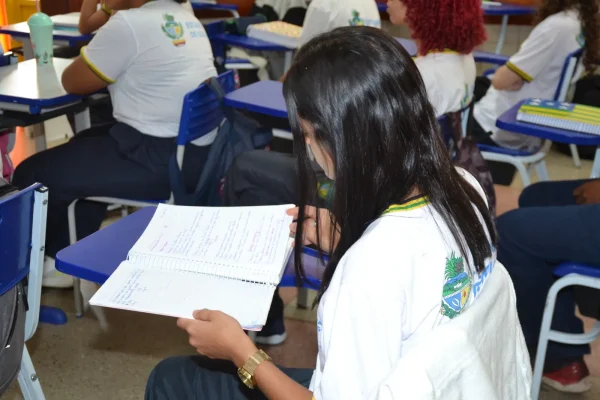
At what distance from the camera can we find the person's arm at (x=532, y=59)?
301cm

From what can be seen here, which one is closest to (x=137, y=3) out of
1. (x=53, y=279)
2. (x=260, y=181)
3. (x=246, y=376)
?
(x=260, y=181)

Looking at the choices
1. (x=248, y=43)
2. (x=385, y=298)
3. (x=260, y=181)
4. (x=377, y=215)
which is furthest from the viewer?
(x=248, y=43)

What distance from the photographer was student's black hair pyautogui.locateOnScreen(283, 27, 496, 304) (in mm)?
896

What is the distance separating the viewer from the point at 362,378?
2.74ft

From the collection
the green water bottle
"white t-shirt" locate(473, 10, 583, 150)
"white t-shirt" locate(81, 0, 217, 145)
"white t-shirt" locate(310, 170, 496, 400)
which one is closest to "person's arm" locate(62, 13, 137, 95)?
"white t-shirt" locate(81, 0, 217, 145)

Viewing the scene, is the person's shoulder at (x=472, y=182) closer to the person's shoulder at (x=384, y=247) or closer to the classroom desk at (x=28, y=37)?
the person's shoulder at (x=384, y=247)

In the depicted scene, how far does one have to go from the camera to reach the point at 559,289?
173 cm

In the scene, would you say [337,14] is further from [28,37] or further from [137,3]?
[28,37]

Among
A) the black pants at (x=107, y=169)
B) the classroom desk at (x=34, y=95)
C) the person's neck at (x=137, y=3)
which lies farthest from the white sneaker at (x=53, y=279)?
the person's neck at (x=137, y=3)

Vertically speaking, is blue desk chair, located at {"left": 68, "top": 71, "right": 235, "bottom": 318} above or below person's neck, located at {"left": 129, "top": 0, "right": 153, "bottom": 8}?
below

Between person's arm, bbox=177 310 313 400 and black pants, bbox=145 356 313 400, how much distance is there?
7.0 inches

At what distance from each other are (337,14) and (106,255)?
90.6 inches

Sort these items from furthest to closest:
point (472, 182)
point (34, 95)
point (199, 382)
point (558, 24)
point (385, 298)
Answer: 1. point (558, 24)
2. point (34, 95)
3. point (199, 382)
4. point (472, 182)
5. point (385, 298)

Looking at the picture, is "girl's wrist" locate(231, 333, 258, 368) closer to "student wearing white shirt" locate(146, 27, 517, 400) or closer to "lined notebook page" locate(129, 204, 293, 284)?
"student wearing white shirt" locate(146, 27, 517, 400)
